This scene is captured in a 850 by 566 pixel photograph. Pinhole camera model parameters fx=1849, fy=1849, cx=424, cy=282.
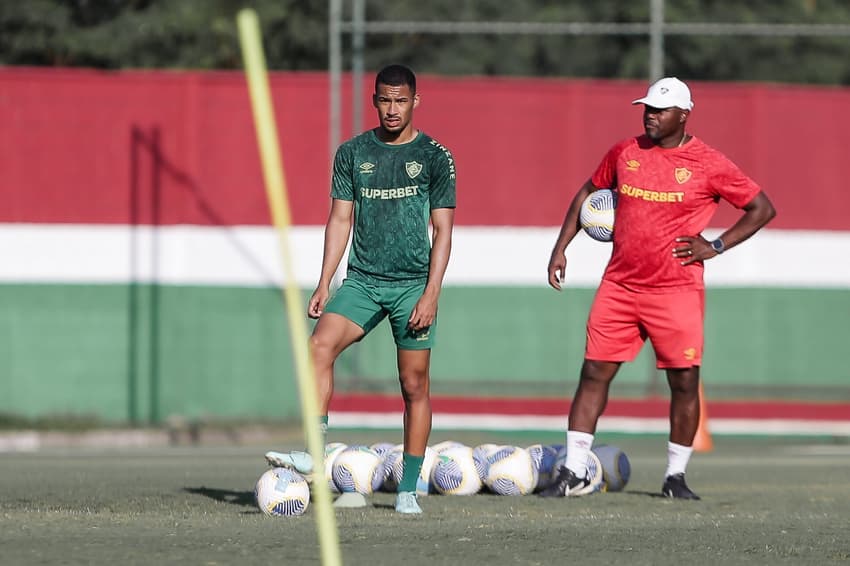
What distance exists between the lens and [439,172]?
9.02 meters

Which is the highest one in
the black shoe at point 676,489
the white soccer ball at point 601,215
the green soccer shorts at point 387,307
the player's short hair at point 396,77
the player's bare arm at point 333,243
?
the player's short hair at point 396,77

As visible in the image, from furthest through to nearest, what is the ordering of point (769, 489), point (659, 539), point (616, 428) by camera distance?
point (616, 428) < point (769, 489) < point (659, 539)

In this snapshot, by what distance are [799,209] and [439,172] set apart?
13.1m

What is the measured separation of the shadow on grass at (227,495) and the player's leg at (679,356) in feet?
7.77

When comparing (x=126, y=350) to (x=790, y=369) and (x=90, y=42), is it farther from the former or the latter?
(x=790, y=369)

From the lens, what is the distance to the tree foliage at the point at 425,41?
24.2 meters

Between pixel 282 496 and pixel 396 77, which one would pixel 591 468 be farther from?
pixel 396 77

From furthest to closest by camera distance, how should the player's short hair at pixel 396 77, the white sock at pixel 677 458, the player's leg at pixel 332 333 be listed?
1. the white sock at pixel 677 458
2. the player's leg at pixel 332 333
3. the player's short hair at pixel 396 77

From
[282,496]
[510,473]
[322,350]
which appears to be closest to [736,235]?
[510,473]

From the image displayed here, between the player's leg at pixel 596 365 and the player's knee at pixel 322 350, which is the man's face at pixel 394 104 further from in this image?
the player's leg at pixel 596 365

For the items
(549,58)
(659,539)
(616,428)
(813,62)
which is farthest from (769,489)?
(813,62)

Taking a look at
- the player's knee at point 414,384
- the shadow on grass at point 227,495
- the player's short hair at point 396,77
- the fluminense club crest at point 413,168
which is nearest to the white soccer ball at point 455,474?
the shadow on grass at point 227,495

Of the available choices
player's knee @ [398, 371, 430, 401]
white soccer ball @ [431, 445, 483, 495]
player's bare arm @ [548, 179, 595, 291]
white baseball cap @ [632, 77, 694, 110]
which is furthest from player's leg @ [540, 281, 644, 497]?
player's knee @ [398, 371, 430, 401]

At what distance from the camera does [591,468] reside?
10609 mm
